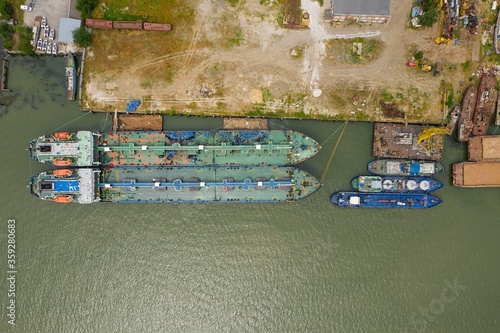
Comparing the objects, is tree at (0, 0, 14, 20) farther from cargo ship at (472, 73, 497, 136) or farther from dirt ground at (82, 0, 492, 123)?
cargo ship at (472, 73, 497, 136)

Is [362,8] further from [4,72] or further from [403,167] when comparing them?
[4,72]

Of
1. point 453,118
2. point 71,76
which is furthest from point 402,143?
point 71,76

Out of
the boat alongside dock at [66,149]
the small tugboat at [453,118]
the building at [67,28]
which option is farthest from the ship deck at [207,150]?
the small tugboat at [453,118]

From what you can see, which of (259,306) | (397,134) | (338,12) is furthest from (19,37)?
(397,134)

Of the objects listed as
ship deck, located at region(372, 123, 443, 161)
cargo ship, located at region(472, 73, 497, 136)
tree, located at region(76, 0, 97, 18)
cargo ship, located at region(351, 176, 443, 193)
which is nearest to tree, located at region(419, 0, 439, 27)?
cargo ship, located at region(472, 73, 497, 136)

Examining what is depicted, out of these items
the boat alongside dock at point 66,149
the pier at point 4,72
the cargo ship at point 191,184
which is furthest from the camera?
the pier at point 4,72

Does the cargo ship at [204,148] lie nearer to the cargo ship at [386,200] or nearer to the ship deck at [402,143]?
the cargo ship at [386,200]
